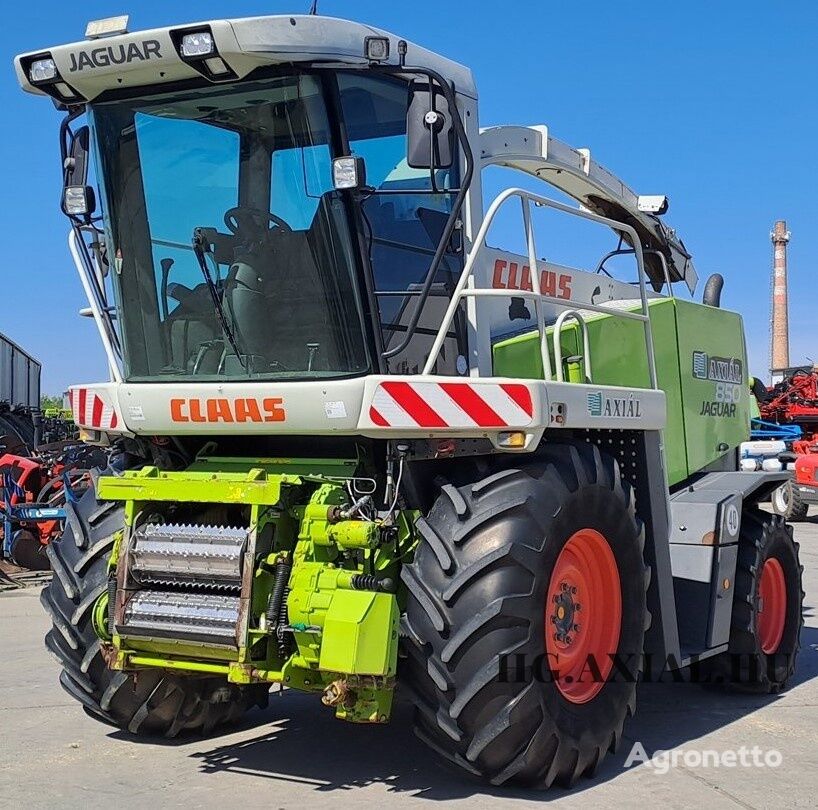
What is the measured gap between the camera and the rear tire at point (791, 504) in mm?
18750

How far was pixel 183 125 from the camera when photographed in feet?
17.1

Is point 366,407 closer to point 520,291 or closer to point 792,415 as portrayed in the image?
point 520,291

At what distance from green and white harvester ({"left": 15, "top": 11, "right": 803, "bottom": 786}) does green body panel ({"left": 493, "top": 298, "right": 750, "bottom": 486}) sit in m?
0.06

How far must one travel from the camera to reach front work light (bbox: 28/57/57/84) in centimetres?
517

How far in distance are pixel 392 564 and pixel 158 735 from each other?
5.68ft

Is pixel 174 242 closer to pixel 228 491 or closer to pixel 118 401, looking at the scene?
pixel 118 401

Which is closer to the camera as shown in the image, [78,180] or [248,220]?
[248,220]

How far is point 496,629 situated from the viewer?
4.59m

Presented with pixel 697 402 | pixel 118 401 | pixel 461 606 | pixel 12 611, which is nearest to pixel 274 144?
pixel 118 401

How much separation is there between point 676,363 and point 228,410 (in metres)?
3.20

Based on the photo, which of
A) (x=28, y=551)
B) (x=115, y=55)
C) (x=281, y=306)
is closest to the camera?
(x=115, y=55)

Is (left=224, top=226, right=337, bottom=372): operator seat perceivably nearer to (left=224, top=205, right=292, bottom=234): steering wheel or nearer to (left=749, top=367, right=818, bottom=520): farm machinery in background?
(left=224, top=205, right=292, bottom=234): steering wheel

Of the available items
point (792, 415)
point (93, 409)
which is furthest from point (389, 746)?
point (792, 415)

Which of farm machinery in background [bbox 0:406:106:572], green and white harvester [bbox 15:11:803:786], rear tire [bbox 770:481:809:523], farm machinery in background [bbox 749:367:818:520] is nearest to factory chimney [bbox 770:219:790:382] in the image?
farm machinery in background [bbox 749:367:818:520]
